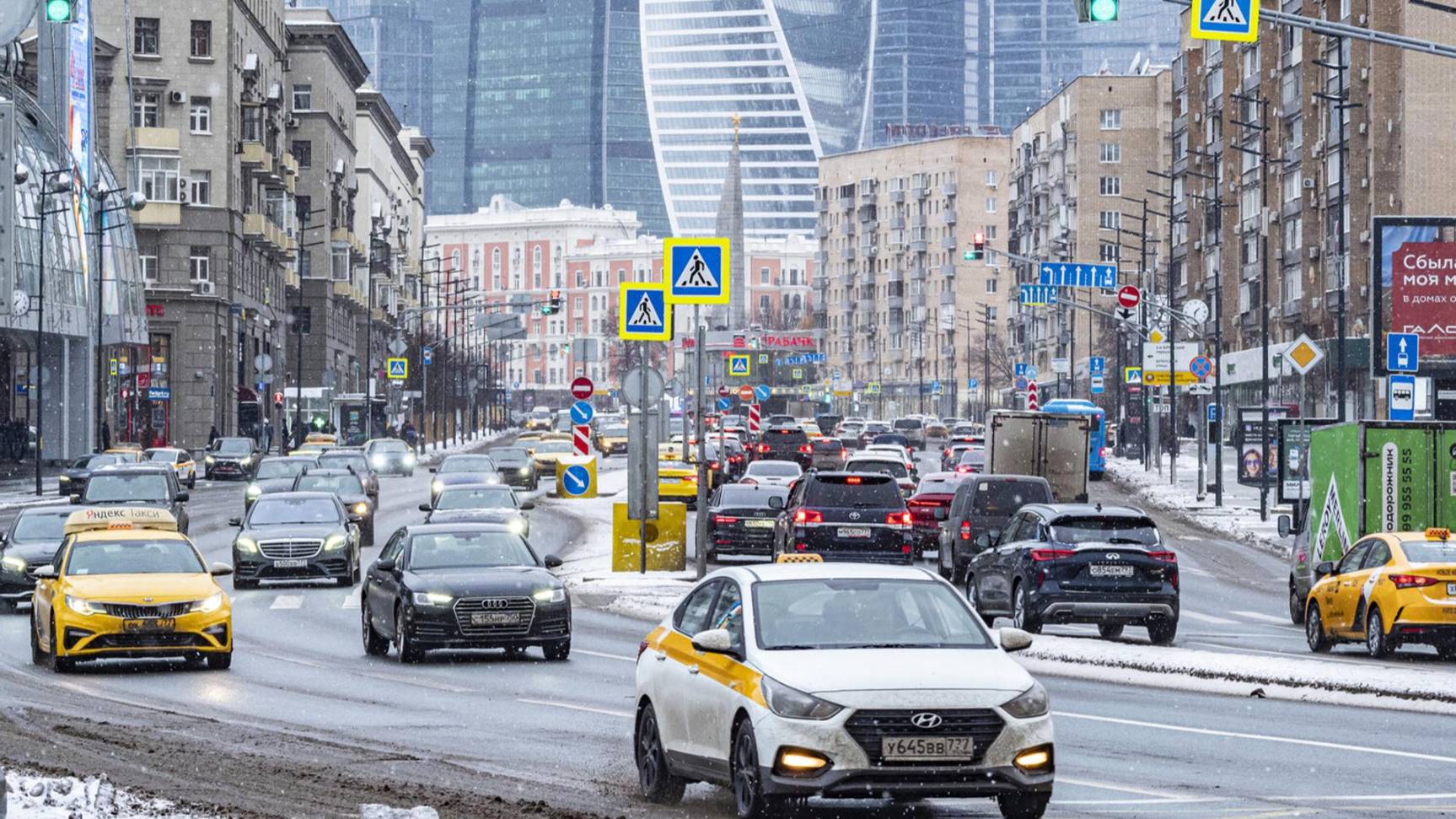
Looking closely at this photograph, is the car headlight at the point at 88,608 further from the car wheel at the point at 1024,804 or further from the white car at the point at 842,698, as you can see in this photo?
the car wheel at the point at 1024,804

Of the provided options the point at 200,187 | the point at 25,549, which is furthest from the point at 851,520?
the point at 200,187

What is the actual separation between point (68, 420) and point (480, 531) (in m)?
67.6

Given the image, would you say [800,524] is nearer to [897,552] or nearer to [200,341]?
[897,552]

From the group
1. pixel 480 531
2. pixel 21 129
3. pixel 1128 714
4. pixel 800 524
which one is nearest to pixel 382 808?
pixel 1128 714

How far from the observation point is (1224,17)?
19781 millimetres

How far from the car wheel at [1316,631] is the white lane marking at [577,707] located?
33.1 ft

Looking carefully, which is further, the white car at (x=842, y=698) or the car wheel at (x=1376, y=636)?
the car wheel at (x=1376, y=636)

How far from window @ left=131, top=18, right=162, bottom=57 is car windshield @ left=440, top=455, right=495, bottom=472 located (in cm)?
5318

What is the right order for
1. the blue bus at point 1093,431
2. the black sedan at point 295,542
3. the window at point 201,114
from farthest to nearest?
the window at point 201,114, the blue bus at point 1093,431, the black sedan at point 295,542

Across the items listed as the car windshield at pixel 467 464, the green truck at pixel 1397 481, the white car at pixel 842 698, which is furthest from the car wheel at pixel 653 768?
the car windshield at pixel 467 464

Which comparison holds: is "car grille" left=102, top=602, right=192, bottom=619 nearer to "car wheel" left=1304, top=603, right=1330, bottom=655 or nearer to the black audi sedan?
the black audi sedan

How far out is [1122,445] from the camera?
10275cm

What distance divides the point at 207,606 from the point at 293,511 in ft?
43.6

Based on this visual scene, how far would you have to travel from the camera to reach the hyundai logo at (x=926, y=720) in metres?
10.8
